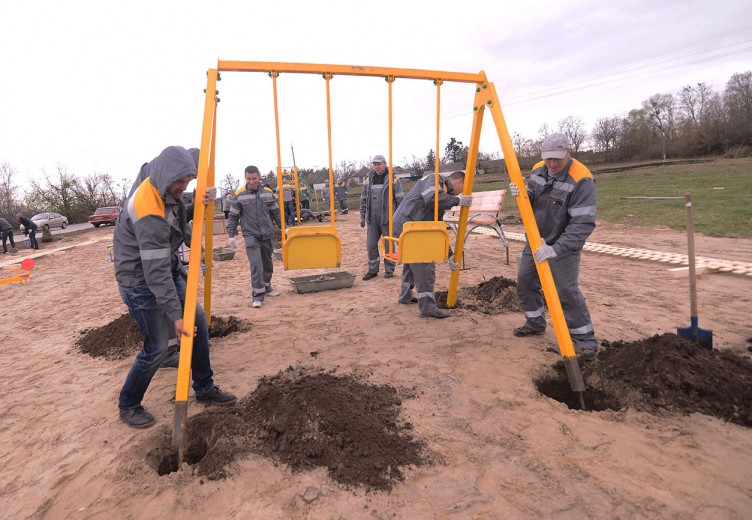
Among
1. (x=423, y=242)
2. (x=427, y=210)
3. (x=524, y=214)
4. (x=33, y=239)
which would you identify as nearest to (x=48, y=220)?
(x=33, y=239)

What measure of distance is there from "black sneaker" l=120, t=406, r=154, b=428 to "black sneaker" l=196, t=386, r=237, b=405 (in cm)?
36

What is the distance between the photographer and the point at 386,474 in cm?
251

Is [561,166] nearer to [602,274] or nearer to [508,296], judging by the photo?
[508,296]

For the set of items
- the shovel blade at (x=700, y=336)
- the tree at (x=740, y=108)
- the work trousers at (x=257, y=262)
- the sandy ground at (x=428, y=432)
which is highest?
the tree at (x=740, y=108)

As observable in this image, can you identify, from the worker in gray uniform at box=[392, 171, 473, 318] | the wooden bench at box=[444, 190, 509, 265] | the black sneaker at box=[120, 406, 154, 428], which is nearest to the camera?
the black sneaker at box=[120, 406, 154, 428]

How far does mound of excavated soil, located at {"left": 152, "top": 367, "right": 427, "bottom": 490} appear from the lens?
2586 millimetres

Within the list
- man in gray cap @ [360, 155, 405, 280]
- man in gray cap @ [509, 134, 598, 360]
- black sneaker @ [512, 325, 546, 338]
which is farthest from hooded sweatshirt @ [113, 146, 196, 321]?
man in gray cap @ [360, 155, 405, 280]

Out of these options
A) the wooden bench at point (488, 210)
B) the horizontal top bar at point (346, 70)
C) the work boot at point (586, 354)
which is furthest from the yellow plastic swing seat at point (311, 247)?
the wooden bench at point (488, 210)

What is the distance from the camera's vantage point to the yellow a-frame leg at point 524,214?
3307mm

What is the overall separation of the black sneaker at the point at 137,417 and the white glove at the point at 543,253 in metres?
3.03

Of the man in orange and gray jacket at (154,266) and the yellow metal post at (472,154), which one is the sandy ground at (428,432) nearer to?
the man in orange and gray jacket at (154,266)

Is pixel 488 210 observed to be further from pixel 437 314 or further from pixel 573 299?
pixel 573 299

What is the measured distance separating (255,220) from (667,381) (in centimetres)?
503

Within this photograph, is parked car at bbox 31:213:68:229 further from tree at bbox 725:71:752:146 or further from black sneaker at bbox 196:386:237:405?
tree at bbox 725:71:752:146
